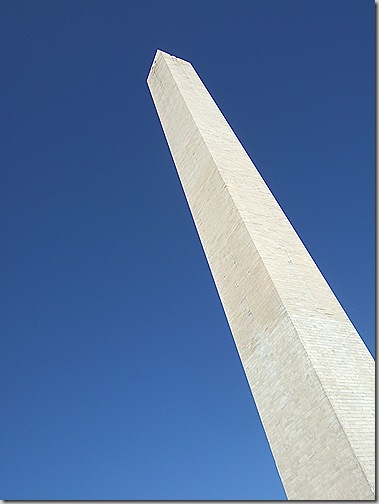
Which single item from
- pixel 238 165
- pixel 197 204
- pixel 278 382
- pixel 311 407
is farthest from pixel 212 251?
pixel 311 407

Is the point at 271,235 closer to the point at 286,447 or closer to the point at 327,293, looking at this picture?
the point at 327,293

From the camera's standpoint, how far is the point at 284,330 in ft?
27.9

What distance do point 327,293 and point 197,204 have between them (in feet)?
13.3

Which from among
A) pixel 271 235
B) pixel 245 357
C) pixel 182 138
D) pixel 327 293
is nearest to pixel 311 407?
pixel 245 357

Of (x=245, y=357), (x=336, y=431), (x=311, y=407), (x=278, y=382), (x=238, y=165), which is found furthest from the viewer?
(x=238, y=165)

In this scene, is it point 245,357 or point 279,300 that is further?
point 245,357

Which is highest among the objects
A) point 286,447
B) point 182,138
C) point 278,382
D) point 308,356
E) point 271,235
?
point 182,138

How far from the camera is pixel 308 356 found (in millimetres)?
7875

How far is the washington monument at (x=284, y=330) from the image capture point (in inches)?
286

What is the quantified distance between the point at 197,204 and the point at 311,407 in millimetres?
6025

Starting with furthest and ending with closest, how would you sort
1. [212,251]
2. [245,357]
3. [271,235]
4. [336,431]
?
[212,251]
[271,235]
[245,357]
[336,431]

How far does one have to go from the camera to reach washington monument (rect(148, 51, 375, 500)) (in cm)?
727

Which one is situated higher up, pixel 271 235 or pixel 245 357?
pixel 271 235

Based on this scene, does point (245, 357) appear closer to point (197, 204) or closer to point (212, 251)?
point (212, 251)
